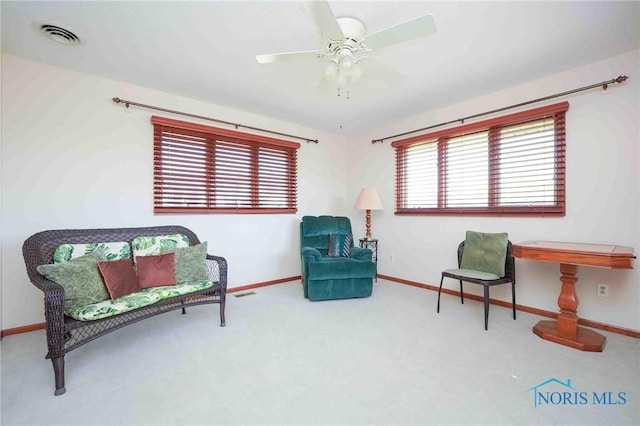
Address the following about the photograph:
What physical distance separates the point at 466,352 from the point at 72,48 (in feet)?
12.9

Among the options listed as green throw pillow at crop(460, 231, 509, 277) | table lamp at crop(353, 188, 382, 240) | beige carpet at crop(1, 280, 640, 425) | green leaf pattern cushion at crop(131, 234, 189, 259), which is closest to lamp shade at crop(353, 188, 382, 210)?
table lamp at crop(353, 188, 382, 240)

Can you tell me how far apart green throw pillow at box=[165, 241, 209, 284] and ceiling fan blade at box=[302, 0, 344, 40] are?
83.4 inches

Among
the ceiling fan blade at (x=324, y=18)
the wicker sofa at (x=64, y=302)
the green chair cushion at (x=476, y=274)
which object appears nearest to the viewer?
the ceiling fan blade at (x=324, y=18)

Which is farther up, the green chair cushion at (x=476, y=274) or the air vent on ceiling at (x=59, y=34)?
the air vent on ceiling at (x=59, y=34)

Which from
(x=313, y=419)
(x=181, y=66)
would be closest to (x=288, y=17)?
(x=181, y=66)

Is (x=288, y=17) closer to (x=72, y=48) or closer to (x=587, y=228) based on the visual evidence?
(x=72, y=48)

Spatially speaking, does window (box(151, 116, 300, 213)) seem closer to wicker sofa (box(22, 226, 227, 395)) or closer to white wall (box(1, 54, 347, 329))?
white wall (box(1, 54, 347, 329))

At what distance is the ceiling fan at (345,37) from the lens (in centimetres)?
152

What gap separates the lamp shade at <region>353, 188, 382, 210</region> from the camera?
13.3 ft

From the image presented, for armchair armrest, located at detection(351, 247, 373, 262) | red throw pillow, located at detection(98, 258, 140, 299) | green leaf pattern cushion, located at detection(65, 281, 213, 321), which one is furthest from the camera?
armchair armrest, located at detection(351, 247, 373, 262)

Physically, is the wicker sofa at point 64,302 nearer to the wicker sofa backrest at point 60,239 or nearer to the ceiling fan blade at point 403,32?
the wicker sofa backrest at point 60,239

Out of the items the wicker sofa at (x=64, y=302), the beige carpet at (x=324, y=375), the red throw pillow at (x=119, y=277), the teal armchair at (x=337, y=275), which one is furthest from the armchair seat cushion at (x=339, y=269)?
the red throw pillow at (x=119, y=277)

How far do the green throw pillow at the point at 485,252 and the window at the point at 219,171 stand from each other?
239cm

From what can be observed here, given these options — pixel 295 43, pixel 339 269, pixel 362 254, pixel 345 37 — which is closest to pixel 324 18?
pixel 345 37
